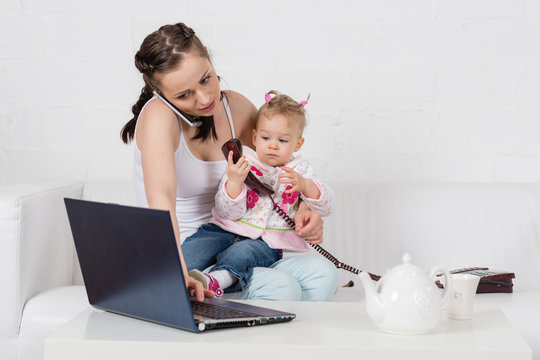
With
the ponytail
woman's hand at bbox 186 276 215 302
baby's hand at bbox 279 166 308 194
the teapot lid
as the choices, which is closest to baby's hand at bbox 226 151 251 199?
baby's hand at bbox 279 166 308 194

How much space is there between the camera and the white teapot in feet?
4.10

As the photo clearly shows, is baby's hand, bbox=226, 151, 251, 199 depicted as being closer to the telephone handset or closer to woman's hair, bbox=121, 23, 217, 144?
the telephone handset

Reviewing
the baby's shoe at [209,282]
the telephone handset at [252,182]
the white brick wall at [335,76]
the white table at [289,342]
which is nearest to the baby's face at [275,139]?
the telephone handset at [252,182]

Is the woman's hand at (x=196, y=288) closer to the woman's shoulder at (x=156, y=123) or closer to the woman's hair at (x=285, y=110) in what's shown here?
the woman's shoulder at (x=156, y=123)

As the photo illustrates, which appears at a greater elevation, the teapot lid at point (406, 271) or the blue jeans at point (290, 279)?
the teapot lid at point (406, 271)

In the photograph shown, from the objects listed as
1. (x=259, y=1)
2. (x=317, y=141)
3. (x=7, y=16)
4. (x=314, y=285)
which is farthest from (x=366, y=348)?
(x=7, y=16)

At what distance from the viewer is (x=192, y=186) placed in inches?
83.7

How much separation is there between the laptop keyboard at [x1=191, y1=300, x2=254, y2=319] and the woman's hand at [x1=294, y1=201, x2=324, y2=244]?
66cm

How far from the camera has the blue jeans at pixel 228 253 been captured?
6.28 feet

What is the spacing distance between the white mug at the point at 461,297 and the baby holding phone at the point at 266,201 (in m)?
0.68

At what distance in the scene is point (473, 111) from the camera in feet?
8.97

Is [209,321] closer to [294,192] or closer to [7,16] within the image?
[294,192]

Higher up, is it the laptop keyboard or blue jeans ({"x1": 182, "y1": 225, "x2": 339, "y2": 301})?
the laptop keyboard

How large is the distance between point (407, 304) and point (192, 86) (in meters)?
0.91
